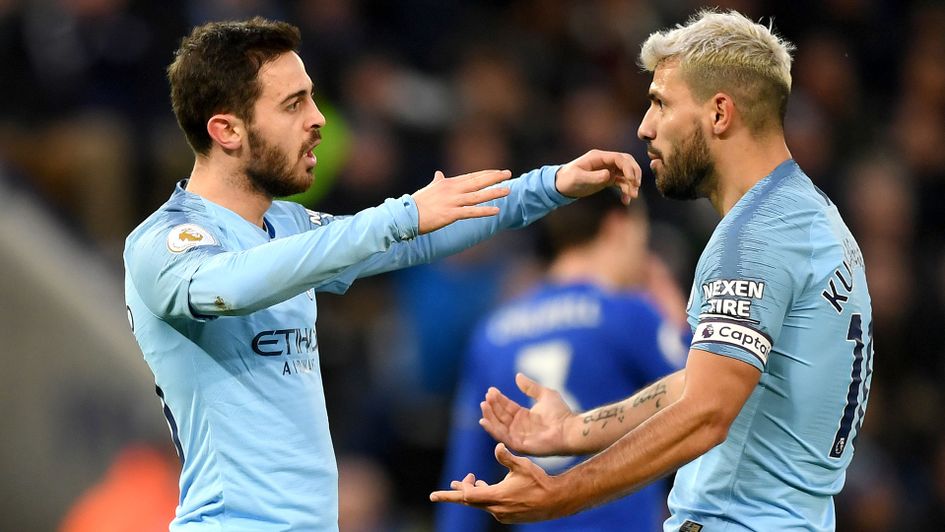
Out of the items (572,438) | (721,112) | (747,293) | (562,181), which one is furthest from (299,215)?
(747,293)

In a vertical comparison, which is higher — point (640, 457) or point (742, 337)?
point (742, 337)

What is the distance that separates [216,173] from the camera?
158 inches

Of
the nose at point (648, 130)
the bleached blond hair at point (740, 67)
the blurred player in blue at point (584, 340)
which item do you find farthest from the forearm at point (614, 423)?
the blurred player in blue at point (584, 340)

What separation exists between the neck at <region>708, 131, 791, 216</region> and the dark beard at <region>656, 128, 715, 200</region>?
4 cm

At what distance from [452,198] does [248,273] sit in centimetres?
59

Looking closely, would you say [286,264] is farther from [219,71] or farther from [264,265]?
[219,71]

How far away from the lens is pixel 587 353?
560 cm

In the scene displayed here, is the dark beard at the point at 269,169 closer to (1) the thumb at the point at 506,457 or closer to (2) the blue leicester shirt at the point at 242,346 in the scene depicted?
(2) the blue leicester shirt at the point at 242,346

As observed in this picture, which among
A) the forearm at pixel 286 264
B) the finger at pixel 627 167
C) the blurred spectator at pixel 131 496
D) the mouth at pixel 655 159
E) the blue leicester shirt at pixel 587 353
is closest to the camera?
the forearm at pixel 286 264

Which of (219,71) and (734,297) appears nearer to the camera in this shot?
(734,297)

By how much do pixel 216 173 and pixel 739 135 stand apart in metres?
1.58

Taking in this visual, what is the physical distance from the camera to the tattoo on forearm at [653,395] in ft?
13.8

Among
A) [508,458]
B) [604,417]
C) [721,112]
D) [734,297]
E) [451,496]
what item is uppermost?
[721,112]

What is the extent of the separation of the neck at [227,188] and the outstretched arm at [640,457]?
1.06 meters
